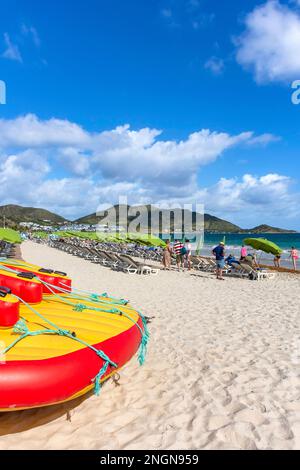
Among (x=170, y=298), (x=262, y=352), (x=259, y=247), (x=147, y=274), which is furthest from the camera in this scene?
(x=259, y=247)

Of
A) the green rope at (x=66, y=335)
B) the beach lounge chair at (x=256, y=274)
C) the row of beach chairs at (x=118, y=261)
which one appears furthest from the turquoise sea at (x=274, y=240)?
the green rope at (x=66, y=335)

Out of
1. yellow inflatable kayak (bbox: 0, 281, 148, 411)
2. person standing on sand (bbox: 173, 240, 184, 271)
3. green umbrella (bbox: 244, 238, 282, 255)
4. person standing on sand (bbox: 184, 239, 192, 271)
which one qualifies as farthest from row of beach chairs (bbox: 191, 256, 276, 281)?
yellow inflatable kayak (bbox: 0, 281, 148, 411)

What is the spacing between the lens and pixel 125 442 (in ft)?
8.44

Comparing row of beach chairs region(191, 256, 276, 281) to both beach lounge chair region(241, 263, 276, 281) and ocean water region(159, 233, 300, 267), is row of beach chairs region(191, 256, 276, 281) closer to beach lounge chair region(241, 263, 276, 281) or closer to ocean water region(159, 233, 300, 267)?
beach lounge chair region(241, 263, 276, 281)

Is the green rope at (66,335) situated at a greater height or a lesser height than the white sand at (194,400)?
greater

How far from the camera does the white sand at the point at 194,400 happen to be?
2607mm

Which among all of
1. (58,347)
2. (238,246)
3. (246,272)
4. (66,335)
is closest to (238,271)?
(246,272)

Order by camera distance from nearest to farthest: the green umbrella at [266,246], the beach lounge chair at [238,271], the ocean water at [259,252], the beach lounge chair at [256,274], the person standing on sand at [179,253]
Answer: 1. the beach lounge chair at [256,274]
2. the beach lounge chair at [238,271]
3. the person standing on sand at [179,253]
4. the green umbrella at [266,246]
5. the ocean water at [259,252]

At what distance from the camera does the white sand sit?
2.61 metres

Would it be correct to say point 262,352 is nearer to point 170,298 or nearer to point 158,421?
point 158,421

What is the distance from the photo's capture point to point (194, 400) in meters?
3.23

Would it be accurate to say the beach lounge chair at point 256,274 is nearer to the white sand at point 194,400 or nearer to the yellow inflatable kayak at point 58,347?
the white sand at point 194,400

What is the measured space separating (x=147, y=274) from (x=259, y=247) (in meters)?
6.32

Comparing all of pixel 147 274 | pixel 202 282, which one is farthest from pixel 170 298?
pixel 147 274
